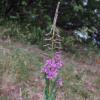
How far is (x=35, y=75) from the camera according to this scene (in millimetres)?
6621

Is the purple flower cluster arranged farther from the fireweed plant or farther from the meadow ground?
the meadow ground

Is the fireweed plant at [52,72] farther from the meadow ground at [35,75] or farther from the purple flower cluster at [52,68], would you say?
the meadow ground at [35,75]

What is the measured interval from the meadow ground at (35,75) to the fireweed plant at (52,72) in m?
1.84

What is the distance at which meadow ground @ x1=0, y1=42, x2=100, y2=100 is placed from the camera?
5.93 meters

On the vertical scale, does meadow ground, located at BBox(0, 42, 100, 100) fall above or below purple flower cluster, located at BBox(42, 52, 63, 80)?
below

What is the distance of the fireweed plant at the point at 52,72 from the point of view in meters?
3.45

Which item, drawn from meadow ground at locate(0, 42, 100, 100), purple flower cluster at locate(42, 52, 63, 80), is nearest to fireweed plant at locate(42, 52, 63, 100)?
purple flower cluster at locate(42, 52, 63, 80)

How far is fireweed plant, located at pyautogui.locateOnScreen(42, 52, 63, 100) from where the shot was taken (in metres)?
3.45

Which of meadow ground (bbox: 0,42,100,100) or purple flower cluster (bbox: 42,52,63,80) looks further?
meadow ground (bbox: 0,42,100,100)

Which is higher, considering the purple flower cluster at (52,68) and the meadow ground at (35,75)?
the purple flower cluster at (52,68)

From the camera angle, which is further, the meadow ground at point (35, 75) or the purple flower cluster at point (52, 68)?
the meadow ground at point (35, 75)

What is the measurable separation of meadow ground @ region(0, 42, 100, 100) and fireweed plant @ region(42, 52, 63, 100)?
1.84 meters

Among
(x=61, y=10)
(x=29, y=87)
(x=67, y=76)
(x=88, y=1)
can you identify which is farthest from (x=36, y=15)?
(x=29, y=87)

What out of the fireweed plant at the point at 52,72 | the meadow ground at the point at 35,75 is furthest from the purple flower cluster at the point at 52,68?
the meadow ground at the point at 35,75
